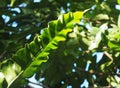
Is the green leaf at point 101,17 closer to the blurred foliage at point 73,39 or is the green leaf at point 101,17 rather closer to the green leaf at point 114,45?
the blurred foliage at point 73,39

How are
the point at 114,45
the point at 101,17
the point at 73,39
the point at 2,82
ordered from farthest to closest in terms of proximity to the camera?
the point at 101,17 → the point at 73,39 → the point at 114,45 → the point at 2,82

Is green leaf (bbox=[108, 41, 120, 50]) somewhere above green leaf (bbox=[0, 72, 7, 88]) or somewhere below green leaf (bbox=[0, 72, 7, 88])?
below

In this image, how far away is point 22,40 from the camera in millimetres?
2795

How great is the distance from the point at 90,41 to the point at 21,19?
0.65 meters

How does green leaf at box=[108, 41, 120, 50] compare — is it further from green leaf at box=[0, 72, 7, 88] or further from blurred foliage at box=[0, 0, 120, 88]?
green leaf at box=[0, 72, 7, 88]

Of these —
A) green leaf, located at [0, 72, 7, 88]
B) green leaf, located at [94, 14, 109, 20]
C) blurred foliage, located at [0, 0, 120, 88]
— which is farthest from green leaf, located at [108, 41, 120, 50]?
green leaf, located at [0, 72, 7, 88]

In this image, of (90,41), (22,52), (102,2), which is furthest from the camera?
(102,2)

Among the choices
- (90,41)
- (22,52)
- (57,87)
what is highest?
(22,52)

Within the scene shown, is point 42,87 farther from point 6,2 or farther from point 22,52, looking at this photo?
point 22,52

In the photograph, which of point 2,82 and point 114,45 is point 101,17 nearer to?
point 114,45

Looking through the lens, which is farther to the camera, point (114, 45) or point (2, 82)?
point (114, 45)

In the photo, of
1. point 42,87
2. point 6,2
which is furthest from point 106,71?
point 6,2

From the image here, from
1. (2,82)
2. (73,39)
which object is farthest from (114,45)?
(2,82)

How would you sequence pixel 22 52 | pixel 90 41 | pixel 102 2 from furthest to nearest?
1. pixel 102 2
2. pixel 90 41
3. pixel 22 52
